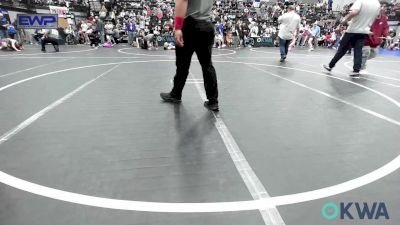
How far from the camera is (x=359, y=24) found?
253 inches

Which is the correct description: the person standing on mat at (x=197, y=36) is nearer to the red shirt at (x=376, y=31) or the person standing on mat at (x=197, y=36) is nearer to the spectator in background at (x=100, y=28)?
the red shirt at (x=376, y=31)

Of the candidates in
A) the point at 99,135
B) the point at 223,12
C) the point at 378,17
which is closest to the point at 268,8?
the point at 223,12

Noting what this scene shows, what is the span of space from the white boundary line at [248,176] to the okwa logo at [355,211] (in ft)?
0.93

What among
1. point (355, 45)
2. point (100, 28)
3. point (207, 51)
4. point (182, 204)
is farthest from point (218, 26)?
point (182, 204)

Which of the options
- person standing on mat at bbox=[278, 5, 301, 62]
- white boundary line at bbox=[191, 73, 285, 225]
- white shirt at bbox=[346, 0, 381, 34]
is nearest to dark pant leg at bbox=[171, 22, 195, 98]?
white boundary line at bbox=[191, 73, 285, 225]

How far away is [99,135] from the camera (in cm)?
287

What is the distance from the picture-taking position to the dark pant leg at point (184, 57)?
11.8 ft

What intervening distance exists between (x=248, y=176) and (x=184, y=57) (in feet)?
6.78

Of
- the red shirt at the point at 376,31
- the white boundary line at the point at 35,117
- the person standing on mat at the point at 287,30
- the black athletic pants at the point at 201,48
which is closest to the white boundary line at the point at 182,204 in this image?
the white boundary line at the point at 35,117

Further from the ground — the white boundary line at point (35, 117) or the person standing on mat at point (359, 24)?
the person standing on mat at point (359, 24)

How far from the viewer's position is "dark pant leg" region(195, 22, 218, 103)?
356 cm

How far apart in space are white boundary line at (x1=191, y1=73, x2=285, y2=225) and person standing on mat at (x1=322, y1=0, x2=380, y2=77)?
4733 millimetres

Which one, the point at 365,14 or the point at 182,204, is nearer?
the point at 182,204

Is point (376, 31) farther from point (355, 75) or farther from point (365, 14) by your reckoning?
point (355, 75)
